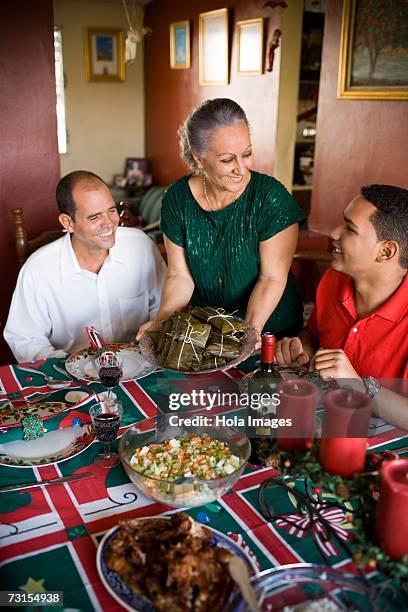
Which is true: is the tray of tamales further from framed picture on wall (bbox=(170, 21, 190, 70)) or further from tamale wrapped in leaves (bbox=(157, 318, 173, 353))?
framed picture on wall (bbox=(170, 21, 190, 70))

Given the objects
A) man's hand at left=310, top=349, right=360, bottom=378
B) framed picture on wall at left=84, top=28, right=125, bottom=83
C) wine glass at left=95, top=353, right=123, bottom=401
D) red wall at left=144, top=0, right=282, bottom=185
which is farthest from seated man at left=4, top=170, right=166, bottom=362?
framed picture on wall at left=84, top=28, right=125, bottom=83

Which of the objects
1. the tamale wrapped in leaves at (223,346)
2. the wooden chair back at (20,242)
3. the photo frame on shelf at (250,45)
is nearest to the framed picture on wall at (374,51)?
the photo frame on shelf at (250,45)

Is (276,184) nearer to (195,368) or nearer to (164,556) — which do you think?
(195,368)

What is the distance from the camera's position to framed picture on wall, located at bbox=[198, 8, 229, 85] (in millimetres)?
5667

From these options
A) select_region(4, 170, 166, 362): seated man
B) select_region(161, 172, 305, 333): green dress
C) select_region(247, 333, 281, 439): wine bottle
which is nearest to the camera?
select_region(247, 333, 281, 439): wine bottle

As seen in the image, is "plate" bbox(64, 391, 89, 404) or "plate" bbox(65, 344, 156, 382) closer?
"plate" bbox(64, 391, 89, 404)

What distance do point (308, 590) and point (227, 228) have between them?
1.47 metres

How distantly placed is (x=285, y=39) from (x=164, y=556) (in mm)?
4699

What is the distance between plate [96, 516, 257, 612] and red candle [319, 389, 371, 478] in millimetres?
227

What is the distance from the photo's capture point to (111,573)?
1006mm

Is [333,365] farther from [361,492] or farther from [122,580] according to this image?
[122,580]

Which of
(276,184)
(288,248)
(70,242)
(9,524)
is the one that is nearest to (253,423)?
(9,524)

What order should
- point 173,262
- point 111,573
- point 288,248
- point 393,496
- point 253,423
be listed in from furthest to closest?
point 173,262, point 288,248, point 253,423, point 111,573, point 393,496

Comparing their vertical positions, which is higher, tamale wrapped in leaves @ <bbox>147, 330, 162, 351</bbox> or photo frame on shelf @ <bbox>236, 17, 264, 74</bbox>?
photo frame on shelf @ <bbox>236, 17, 264, 74</bbox>
